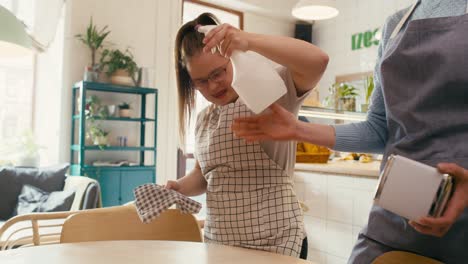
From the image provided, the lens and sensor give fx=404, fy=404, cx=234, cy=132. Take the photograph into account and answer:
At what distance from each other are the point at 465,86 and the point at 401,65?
5.3 inches

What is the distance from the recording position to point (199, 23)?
3.76ft

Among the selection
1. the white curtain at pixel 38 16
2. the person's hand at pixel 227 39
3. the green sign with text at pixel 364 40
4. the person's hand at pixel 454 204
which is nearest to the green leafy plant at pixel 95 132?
the white curtain at pixel 38 16

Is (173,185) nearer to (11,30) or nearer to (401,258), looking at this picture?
(401,258)

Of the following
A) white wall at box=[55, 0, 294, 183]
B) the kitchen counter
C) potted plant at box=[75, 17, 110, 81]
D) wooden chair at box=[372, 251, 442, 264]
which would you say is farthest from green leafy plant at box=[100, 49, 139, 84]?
wooden chair at box=[372, 251, 442, 264]

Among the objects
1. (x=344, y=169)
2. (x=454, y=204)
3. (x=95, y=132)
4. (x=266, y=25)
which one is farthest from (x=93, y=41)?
(x=454, y=204)

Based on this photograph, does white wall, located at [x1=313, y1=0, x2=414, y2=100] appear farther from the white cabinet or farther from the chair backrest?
the chair backrest

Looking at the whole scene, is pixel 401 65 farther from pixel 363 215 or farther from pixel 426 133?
pixel 363 215

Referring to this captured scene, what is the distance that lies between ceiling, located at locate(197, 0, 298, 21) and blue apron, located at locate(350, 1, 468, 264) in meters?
4.94

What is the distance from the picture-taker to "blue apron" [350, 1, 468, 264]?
0.79 metres

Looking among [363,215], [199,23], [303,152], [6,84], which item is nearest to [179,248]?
[199,23]

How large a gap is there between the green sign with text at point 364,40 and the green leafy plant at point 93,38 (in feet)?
10.9

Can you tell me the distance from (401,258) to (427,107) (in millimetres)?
316

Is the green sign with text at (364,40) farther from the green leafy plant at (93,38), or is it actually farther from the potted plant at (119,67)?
the green leafy plant at (93,38)

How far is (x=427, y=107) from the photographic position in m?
0.83
